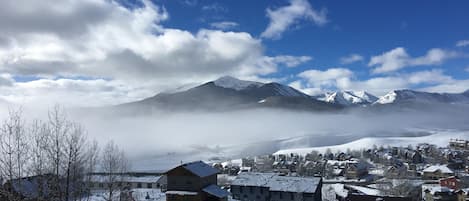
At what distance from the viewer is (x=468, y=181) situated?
216ft

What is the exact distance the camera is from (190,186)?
31391 millimetres

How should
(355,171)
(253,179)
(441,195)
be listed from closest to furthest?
(441,195), (253,179), (355,171)

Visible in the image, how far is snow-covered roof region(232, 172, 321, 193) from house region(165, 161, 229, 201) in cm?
1110

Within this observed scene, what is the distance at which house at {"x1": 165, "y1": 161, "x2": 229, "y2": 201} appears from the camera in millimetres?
30844

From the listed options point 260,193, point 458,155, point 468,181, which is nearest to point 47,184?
point 260,193

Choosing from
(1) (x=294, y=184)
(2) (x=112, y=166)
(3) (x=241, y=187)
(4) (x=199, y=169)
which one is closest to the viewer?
(2) (x=112, y=166)

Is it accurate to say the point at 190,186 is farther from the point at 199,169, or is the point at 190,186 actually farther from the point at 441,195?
the point at 441,195

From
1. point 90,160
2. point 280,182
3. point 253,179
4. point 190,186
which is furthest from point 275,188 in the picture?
point 90,160

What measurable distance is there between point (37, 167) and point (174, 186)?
67.3 ft

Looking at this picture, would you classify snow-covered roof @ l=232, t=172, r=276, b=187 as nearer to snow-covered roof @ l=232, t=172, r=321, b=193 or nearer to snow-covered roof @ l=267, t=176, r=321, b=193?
snow-covered roof @ l=232, t=172, r=321, b=193

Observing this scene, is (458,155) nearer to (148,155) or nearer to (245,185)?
(245,185)

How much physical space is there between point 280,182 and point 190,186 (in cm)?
1444

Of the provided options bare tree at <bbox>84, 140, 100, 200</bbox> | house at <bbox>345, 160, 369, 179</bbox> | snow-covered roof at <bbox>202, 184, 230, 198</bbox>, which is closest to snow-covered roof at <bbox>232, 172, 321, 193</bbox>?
snow-covered roof at <bbox>202, 184, 230, 198</bbox>

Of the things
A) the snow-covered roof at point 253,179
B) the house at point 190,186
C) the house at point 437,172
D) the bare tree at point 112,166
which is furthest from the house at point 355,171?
the bare tree at point 112,166
